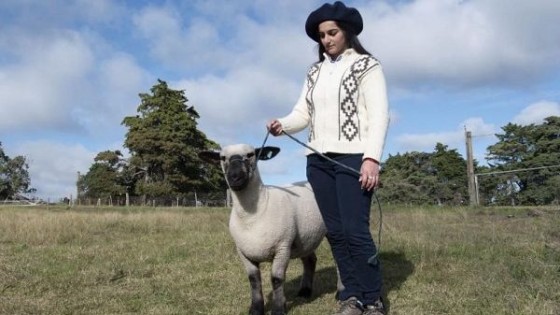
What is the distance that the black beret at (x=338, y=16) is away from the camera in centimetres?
418

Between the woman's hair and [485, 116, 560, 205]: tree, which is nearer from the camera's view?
the woman's hair

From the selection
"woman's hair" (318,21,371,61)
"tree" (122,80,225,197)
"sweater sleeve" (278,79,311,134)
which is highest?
"tree" (122,80,225,197)

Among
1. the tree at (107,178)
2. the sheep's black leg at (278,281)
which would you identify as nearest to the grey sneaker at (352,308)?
the sheep's black leg at (278,281)

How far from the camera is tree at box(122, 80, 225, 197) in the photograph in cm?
5156

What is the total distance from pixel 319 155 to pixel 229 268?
3.78 metres

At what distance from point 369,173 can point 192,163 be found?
50373 millimetres

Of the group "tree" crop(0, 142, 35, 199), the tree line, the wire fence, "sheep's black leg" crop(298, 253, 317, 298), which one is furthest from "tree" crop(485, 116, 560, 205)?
"tree" crop(0, 142, 35, 199)

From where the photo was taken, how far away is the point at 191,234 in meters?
11.5

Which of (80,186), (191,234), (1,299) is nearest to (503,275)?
(1,299)

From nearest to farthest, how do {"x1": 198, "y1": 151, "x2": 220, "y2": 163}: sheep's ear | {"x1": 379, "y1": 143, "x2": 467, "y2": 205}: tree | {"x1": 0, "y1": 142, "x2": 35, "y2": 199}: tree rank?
{"x1": 198, "y1": 151, "x2": 220, "y2": 163}: sheep's ear → {"x1": 379, "y1": 143, "x2": 467, "y2": 205}: tree → {"x1": 0, "y1": 142, "x2": 35, "y2": 199}: tree

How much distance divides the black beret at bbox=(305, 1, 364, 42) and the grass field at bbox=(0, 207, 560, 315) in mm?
2569

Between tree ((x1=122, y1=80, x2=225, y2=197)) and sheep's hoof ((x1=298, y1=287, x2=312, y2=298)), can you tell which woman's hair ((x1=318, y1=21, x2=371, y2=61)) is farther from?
tree ((x1=122, y1=80, x2=225, y2=197))

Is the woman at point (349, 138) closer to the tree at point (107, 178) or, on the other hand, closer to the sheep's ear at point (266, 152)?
the sheep's ear at point (266, 152)

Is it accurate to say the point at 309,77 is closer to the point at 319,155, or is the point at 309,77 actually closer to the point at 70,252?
the point at 319,155
